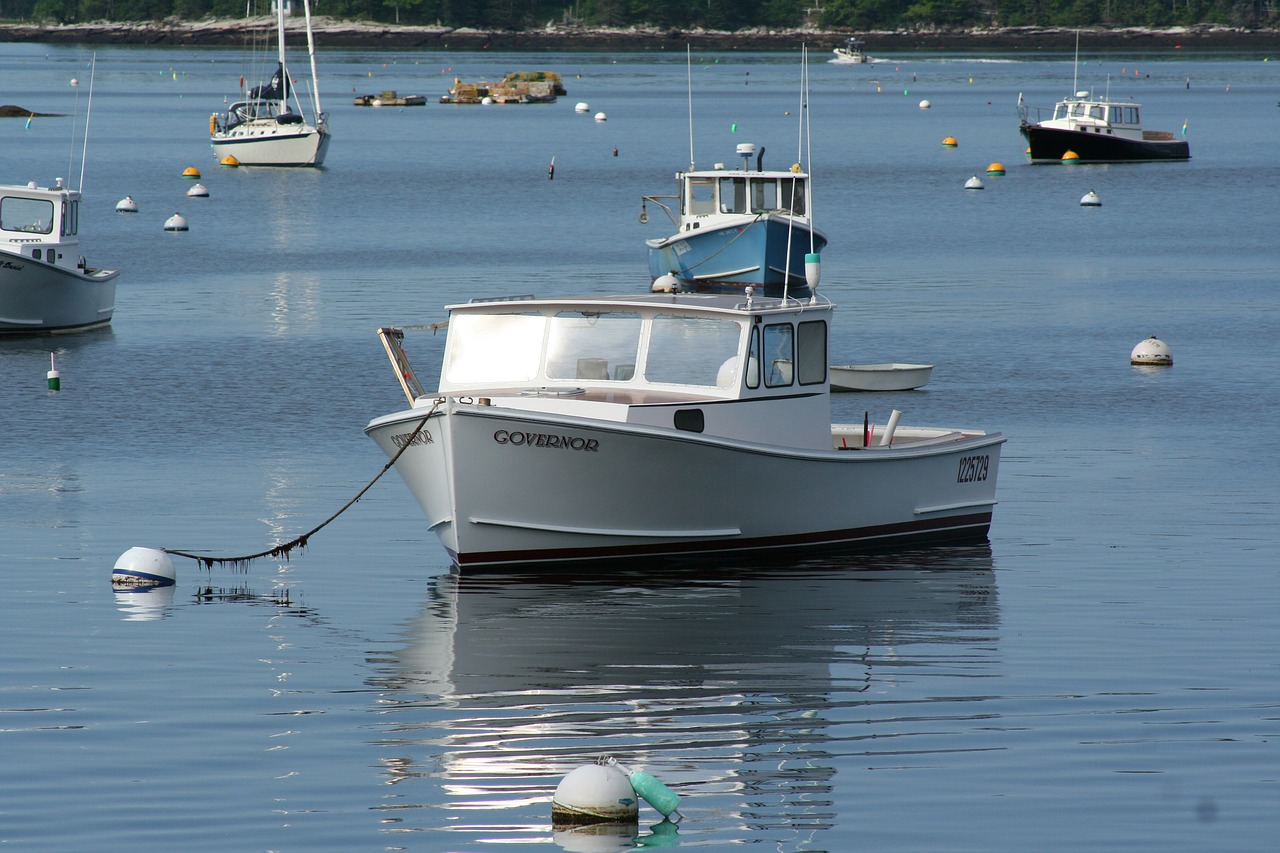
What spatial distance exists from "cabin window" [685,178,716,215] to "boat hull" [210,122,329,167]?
35867 mm

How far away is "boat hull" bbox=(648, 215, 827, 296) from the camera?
4022cm

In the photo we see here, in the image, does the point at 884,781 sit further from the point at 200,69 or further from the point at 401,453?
the point at 200,69

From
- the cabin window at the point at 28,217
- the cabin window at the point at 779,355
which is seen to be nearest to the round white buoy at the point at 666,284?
the cabin window at the point at 28,217

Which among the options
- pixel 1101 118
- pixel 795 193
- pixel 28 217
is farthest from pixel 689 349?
pixel 1101 118

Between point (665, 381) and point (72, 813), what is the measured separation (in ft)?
25.8

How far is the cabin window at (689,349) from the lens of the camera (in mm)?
16500

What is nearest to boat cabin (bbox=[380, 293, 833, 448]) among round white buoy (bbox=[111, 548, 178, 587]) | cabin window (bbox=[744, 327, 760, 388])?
cabin window (bbox=[744, 327, 760, 388])

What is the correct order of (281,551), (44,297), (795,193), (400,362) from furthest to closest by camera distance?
(795,193) → (44,297) → (400,362) → (281,551)

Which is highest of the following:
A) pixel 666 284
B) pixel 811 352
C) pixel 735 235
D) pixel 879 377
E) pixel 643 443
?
pixel 811 352

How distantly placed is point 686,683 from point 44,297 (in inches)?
905

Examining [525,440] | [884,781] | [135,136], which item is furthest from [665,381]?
[135,136]

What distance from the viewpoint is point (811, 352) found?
1695 centimetres

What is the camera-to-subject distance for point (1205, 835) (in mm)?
9750

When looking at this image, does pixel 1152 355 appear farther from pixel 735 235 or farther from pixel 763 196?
pixel 763 196
